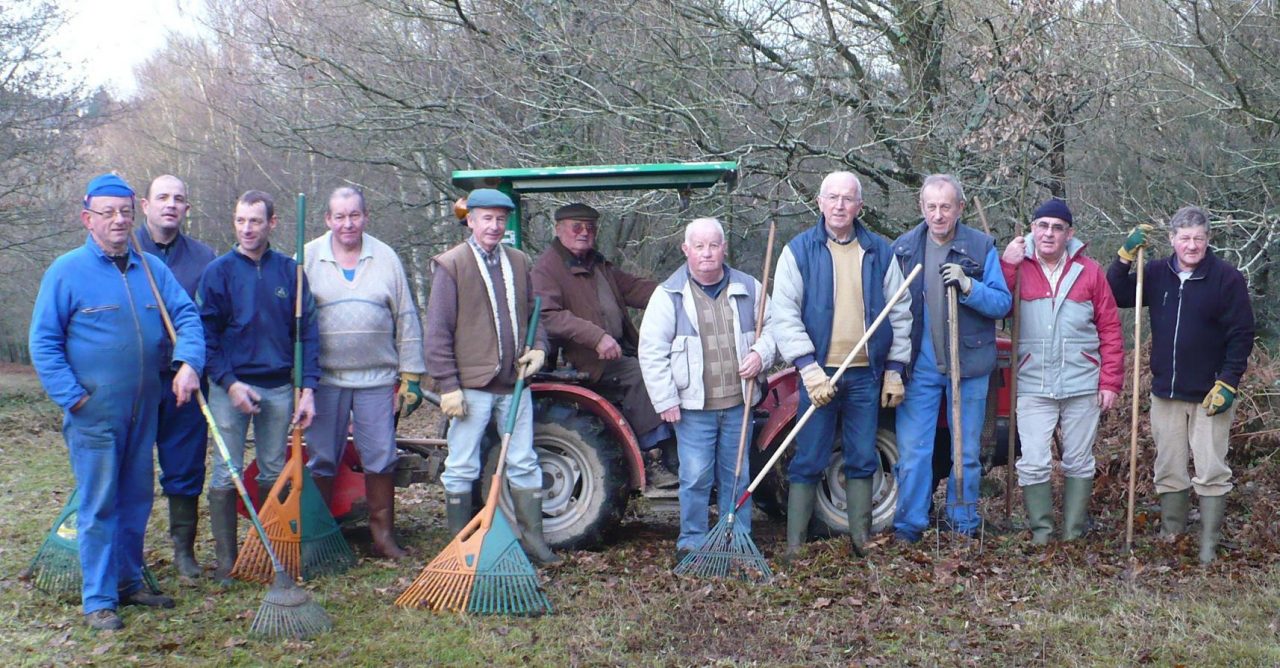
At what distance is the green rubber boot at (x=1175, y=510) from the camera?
19.5ft

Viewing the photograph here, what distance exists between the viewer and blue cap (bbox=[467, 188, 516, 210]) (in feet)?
18.7

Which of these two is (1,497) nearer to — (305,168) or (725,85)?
(725,85)

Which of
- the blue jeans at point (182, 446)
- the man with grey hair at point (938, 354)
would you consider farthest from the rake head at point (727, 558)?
the blue jeans at point (182, 446)

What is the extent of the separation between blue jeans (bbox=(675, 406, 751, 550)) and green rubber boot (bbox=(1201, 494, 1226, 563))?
7.32 feet

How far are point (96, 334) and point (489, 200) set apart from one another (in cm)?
188

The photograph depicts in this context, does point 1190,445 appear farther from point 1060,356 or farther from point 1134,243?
point 1134,243

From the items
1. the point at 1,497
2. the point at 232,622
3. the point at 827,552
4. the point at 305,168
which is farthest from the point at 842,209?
the point at 305,168

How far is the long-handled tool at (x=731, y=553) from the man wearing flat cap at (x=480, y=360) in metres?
0.77

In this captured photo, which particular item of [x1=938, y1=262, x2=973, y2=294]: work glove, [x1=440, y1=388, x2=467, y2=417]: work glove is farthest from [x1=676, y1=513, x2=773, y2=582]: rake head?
[x1=938, y1=262, x2=973, y2=294]: work glove

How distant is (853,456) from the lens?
5859 mm

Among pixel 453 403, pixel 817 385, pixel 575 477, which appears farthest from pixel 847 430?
pixel 453 403

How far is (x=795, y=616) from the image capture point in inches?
192

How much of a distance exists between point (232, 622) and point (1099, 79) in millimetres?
7288

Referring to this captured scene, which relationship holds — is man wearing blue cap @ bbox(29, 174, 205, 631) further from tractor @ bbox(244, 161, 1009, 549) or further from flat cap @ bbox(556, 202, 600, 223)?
flat cap @ bbox(556, 202, 600, 223)
